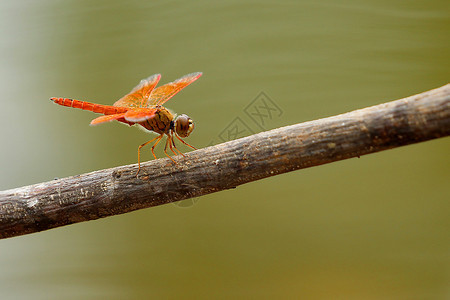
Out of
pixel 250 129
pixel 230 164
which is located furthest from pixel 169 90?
pixel 250 129

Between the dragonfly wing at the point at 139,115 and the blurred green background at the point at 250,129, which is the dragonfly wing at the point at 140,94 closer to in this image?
the dragonfly wing at the point at 139,115

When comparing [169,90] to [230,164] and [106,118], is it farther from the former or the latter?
[230,164]

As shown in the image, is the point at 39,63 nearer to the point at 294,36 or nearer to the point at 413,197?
the point at 294,36

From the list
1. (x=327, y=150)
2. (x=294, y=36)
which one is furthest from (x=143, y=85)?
(x=294, y=36)

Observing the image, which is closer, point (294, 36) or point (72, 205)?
point (72, 205)

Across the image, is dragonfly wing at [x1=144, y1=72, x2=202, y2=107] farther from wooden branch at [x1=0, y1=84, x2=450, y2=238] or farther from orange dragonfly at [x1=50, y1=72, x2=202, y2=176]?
wooden branch at [x1=0, y1=84, x2=450, y2=238]

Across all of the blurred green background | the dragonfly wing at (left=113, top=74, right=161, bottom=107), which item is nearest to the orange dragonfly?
the dragonfly wing at (left=113, top=74, right=161, bottom=107)
